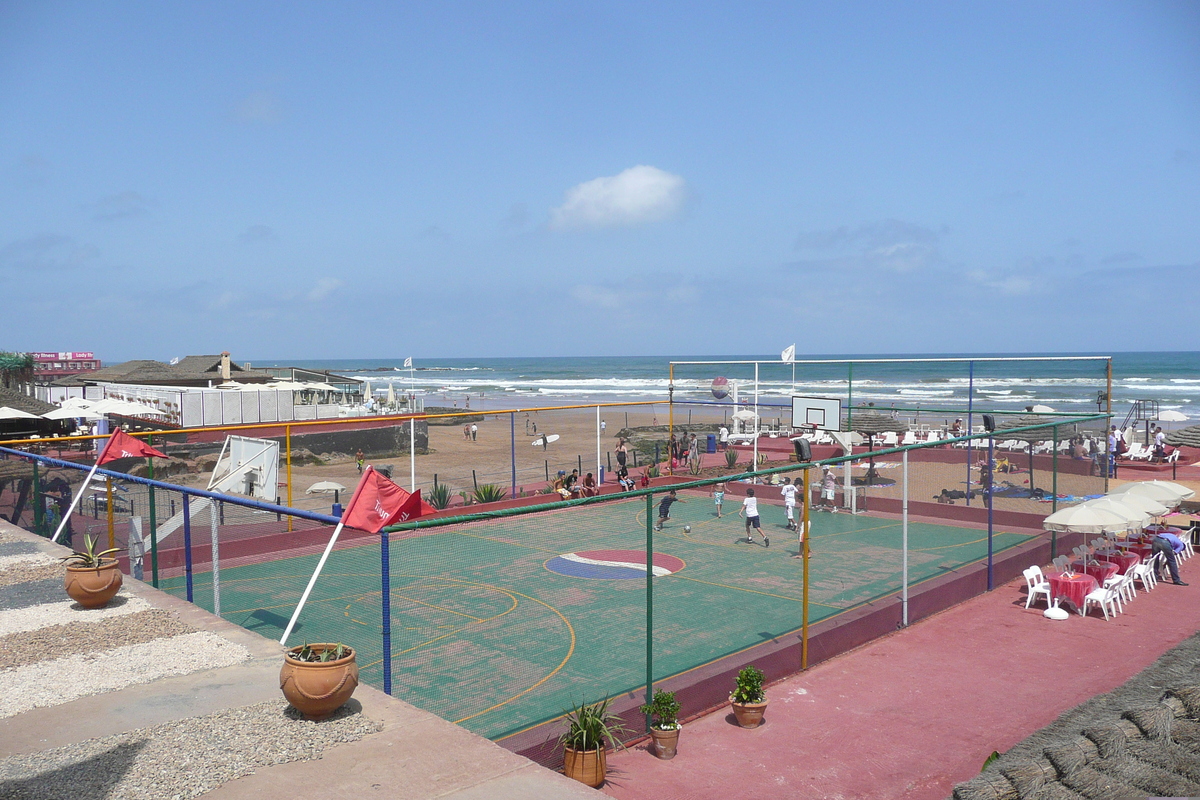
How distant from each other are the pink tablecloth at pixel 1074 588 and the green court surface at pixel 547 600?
195cm

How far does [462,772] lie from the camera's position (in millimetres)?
5777

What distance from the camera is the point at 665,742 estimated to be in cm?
895

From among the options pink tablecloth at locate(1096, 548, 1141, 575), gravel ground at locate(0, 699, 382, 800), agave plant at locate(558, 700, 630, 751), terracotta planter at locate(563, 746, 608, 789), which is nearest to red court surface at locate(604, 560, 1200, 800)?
terracotta planter at locate(563, 746, 608, 789)

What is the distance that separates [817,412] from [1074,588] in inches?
524

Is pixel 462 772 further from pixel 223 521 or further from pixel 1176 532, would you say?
pixel 1176 532

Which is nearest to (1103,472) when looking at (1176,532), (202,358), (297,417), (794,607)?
(1176,532)

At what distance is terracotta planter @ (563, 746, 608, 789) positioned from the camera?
A: 26.1 ft

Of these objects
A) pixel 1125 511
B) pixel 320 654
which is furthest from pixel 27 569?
pixel 1125 511

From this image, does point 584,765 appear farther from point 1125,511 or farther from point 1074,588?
point 1125,511

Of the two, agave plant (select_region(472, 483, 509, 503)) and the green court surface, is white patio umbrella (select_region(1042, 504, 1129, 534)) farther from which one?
agave plant (select_region(472, 483, 509, 503))

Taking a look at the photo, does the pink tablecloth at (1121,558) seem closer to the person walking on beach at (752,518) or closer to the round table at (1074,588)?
the round table at (1074,588)

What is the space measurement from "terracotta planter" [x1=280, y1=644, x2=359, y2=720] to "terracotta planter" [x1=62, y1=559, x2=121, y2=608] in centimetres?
453

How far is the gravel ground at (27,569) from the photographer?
11352mm

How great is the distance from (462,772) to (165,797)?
1888 millimetres
